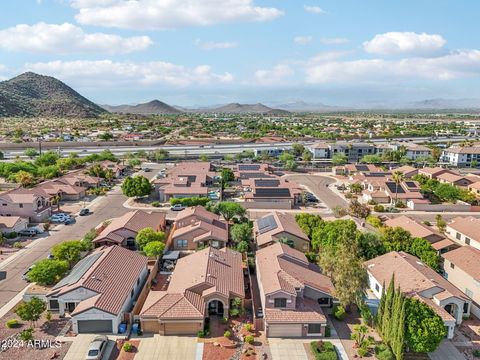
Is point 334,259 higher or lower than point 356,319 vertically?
higher

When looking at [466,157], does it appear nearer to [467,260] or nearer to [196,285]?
[467,260]

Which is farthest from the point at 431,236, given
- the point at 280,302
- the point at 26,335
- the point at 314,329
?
the point at 26,335

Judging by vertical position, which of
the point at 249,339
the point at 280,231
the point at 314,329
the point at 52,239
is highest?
the point at 280,231

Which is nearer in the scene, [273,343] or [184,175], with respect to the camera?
[273,343]

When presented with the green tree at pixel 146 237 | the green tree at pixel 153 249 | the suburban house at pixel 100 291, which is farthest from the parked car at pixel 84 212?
the suburban house at pixel 100 291

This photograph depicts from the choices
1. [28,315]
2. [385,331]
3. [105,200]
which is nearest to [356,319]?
[385,331]

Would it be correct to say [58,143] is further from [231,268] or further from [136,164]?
[231,268]

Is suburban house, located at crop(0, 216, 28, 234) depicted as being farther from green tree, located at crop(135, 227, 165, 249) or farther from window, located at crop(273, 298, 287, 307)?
window, located at crop(273, 298, 287, 307)
